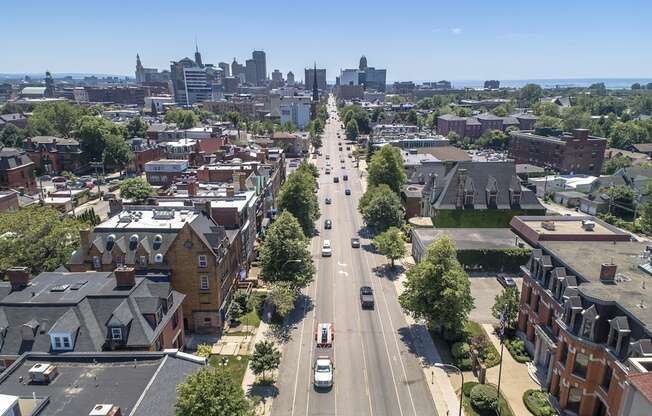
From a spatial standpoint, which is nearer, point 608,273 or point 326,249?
point 608,273

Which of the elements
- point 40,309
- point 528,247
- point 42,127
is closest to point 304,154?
point 42,127

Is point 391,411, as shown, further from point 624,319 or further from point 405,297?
point 624,319

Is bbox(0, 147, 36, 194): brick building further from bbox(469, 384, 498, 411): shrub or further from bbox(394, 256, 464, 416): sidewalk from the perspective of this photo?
bbox(469, 384, 498, 411): shrub

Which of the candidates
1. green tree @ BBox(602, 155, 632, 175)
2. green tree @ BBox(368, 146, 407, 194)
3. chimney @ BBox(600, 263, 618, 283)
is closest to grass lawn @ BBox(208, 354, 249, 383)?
chimney @ BBox(600, 263, 618, 283)

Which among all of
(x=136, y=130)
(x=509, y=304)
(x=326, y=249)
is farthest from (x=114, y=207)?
(x=136, y=130)

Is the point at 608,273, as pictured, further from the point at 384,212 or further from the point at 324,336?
the point at 384,212
